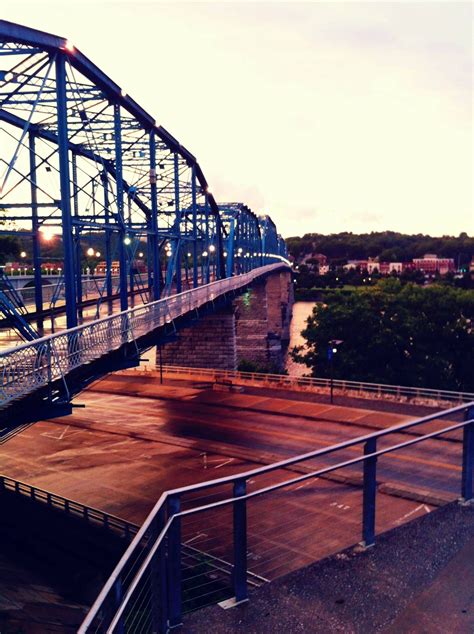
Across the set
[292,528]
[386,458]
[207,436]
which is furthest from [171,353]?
[292,528]

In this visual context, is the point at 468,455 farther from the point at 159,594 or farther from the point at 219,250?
the point at 219,250

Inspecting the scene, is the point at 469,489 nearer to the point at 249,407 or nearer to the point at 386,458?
the point at 386,458

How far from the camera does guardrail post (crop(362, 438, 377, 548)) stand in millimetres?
4840

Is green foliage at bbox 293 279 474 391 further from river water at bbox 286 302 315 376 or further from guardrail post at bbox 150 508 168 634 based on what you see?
guardrail post at bbox 150 508 168 634

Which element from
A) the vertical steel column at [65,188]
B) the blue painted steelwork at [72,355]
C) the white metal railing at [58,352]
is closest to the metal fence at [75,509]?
the blue painted steelwork at [72,355]

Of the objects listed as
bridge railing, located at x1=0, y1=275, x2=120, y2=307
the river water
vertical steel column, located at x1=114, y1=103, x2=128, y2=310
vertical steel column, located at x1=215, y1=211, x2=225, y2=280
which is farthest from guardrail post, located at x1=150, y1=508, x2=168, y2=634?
the river water

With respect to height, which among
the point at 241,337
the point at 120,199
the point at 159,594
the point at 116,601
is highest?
the point at 120,199

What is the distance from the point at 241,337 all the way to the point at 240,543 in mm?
69982

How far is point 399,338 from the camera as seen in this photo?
44.3 m

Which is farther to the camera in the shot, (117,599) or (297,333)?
(297,333)

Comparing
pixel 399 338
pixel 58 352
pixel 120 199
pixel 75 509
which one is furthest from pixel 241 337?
pixel 58 352

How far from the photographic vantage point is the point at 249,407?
32688 millimetres

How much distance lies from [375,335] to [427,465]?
2329cm

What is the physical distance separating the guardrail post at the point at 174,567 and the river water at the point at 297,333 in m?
56.1
